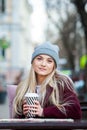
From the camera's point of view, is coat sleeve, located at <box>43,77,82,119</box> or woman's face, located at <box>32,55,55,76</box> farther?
woman's face, located at <box>32,55,55,76</box>

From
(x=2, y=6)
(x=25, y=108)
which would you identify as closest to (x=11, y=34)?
(x=2, y=6)

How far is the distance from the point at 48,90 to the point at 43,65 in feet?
0.70

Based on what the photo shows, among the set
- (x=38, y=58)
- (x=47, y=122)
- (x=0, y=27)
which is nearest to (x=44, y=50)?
(x=38, y=58)

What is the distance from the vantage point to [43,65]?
374 centimetres

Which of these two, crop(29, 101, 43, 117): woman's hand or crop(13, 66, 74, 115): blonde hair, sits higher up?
crop(13, 66, 74, 115): blonde hair

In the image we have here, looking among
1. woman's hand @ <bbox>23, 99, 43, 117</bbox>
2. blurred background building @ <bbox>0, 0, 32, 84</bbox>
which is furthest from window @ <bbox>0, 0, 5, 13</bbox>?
woman's hand @ <bbox>23, 99, 43, 117</bbox>

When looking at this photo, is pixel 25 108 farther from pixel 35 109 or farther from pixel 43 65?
pixel 43 65

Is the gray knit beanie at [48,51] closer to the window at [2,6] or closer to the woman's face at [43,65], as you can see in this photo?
the woman's face at [43,65]

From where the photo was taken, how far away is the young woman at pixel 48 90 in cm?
349

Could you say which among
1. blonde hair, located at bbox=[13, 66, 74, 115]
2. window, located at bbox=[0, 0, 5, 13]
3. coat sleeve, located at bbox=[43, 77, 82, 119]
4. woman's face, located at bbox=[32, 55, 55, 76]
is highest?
window, located at bbox=[0, 0, 5, 13]

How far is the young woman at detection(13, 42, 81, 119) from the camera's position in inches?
137

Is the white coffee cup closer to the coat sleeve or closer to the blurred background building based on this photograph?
the coat sleeve

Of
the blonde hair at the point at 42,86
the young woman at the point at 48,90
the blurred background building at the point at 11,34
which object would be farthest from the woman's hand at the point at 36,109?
the blurred background building at the point at 11,34

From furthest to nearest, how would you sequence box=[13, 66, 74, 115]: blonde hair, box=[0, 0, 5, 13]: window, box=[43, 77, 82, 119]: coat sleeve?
box=[0, 0, 5, 13]: window
box=[13, 66, 74, 115]: blonde hair
box=[43, 77, 82, 119]: coat sleeve
